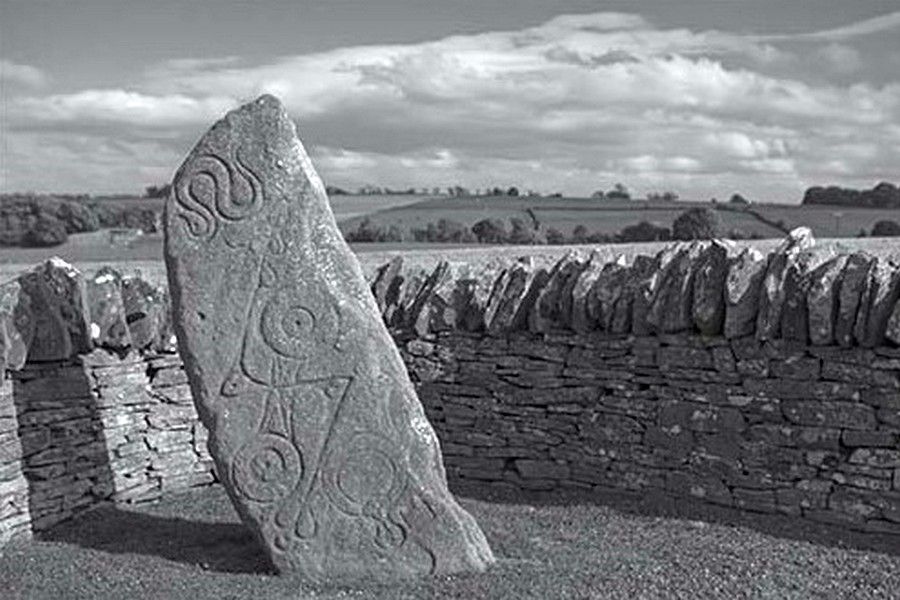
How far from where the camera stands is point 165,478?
8.40 m

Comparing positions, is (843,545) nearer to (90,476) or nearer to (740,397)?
(740,397)

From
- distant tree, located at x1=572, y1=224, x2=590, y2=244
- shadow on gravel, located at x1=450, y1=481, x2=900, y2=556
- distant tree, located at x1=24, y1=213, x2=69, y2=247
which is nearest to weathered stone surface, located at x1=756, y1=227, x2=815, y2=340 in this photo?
shadow on gravel, located at x1=450, y1=481, x2=900, y2=556

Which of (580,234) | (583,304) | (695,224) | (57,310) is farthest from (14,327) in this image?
(580,234)

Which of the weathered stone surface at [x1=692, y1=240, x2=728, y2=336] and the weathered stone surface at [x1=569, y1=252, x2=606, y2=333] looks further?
the weathered stone surface at [x1=569, y1=252, x2=606, y2=333]

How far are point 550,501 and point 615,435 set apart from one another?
66 centimetres

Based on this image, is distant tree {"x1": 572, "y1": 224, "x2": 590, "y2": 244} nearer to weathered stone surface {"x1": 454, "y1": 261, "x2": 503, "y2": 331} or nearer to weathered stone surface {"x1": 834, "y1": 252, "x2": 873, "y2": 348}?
weathered stone surface {"x1": 454, "y1": 261, "x2": 503, "y2": 331}

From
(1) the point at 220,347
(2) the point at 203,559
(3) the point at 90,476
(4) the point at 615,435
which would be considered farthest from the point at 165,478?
(4) the point at 615,435

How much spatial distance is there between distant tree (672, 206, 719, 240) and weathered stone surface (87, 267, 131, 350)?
8.14 m

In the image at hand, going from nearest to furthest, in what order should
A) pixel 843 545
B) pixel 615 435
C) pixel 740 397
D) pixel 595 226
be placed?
pixel 843 545, pixel 740 397, pixel 615 435, pixel 595 226

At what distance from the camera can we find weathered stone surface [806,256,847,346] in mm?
6941

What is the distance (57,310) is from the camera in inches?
297

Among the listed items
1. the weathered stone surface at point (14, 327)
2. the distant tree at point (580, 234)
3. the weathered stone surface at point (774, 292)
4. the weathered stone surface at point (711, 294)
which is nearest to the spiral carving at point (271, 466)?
the weathered stone surface at point (14, 327)

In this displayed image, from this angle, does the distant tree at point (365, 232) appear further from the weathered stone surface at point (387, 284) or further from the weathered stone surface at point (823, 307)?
the weathered stone surface at point (823, 307)

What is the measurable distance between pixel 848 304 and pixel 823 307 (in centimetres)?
15
